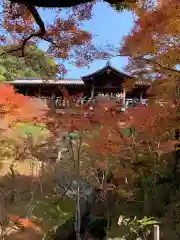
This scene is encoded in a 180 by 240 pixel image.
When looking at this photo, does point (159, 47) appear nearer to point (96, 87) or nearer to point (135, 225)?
point (135, 225)

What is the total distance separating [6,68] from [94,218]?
22235mm

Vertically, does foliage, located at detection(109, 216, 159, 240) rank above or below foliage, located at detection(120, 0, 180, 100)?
below

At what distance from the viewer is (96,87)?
19.4 m

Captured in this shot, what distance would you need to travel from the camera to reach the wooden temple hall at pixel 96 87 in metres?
18.5

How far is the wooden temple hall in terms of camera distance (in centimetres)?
1847

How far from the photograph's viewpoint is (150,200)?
8547mm

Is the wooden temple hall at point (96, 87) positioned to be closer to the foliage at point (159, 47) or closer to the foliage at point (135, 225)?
the foliage at point (159, 47)

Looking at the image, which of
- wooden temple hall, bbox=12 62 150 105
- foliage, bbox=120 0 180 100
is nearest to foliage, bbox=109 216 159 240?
foliage, bbox=120 0 180 100

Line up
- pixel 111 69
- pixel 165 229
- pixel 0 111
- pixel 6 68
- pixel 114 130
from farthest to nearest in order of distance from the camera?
pixel 6 68, pixel 111 69, pixel 0 111, pixel 114 130, pixel 165 229

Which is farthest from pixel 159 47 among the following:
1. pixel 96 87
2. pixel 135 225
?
pixel 96 87

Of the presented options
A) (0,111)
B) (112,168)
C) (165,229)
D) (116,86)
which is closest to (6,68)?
(116,86)

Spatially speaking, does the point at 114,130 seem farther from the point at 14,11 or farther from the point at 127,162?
the point at 14,11

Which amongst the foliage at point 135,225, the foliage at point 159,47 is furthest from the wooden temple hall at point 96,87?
the foliage at point 135,225

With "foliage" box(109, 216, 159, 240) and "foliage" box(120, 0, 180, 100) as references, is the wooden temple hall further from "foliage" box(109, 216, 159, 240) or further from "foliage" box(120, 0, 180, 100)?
"foliage" box(109, 216, 159, 240)
